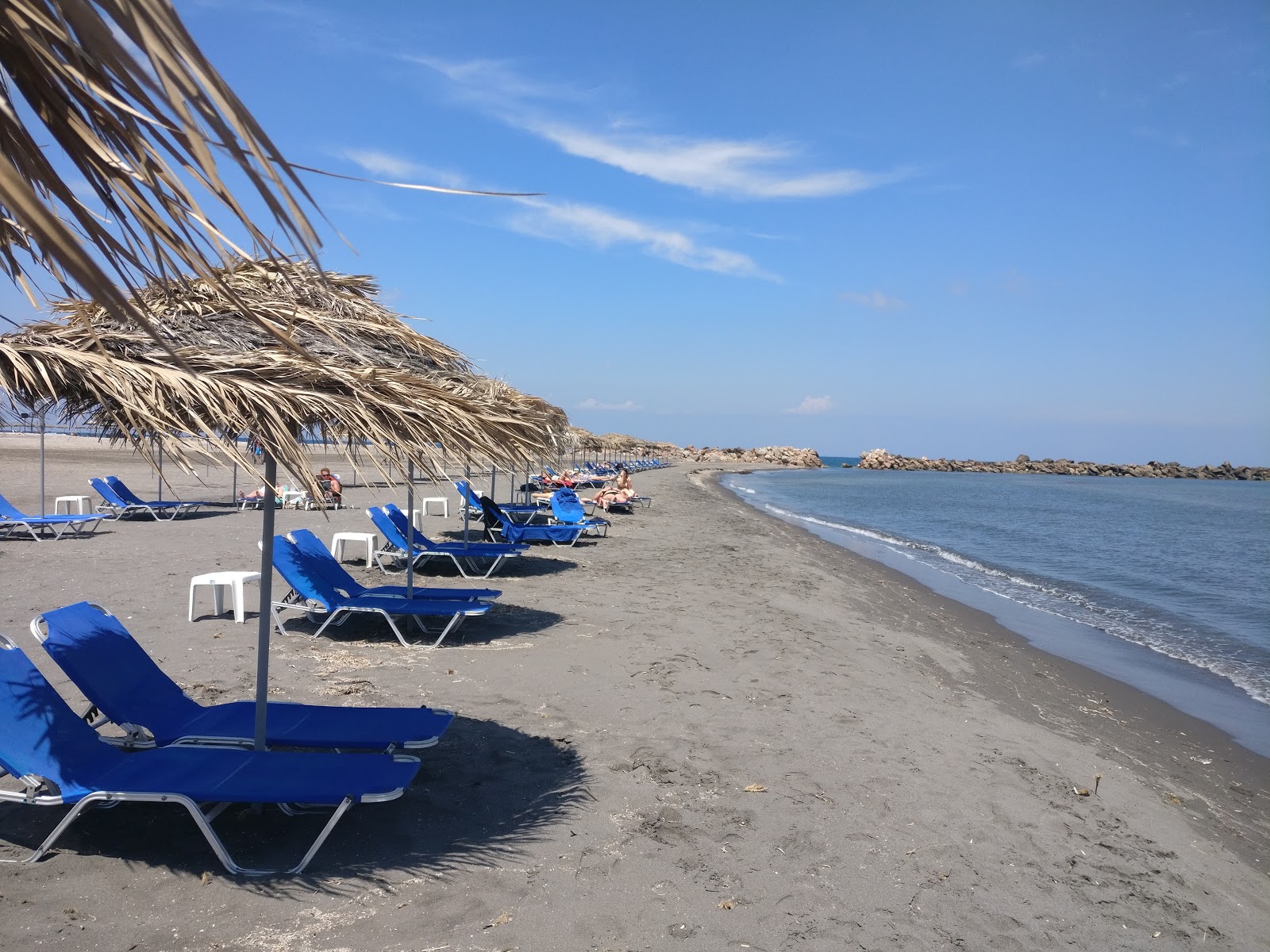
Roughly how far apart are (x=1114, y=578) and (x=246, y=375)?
1751cm

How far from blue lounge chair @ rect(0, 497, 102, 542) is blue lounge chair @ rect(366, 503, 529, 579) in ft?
15.2

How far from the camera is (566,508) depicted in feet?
45.4

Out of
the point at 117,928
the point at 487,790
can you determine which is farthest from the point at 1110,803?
the point at 117,928

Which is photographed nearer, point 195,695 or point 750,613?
point 195,695

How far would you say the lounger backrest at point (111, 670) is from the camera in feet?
11.7

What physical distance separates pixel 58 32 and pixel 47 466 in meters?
31.9

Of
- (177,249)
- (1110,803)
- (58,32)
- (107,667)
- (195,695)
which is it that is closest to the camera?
(58,32)

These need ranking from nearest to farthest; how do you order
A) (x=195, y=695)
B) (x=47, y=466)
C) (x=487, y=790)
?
(x=487, y=790) < (x=195, y=695) < (x=47, y=466)

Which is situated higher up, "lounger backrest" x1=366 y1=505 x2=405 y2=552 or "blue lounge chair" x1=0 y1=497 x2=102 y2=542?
"lounger backrest" x1=366 y1=505 x2=405 y2=552

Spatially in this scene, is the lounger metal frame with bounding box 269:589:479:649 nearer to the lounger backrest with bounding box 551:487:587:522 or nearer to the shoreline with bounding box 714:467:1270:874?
the shoreline with bounding box 714:467:1270:874

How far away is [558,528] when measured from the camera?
12438 mm

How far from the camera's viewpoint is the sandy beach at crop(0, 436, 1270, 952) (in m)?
3.04

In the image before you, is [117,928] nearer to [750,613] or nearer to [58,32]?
[58,32]

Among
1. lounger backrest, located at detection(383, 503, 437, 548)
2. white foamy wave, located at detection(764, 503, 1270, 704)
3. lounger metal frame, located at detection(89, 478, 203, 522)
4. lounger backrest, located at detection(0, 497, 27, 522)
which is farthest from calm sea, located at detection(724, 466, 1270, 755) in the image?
lounger backrest, located at detection(0, 497, 27, 522)
